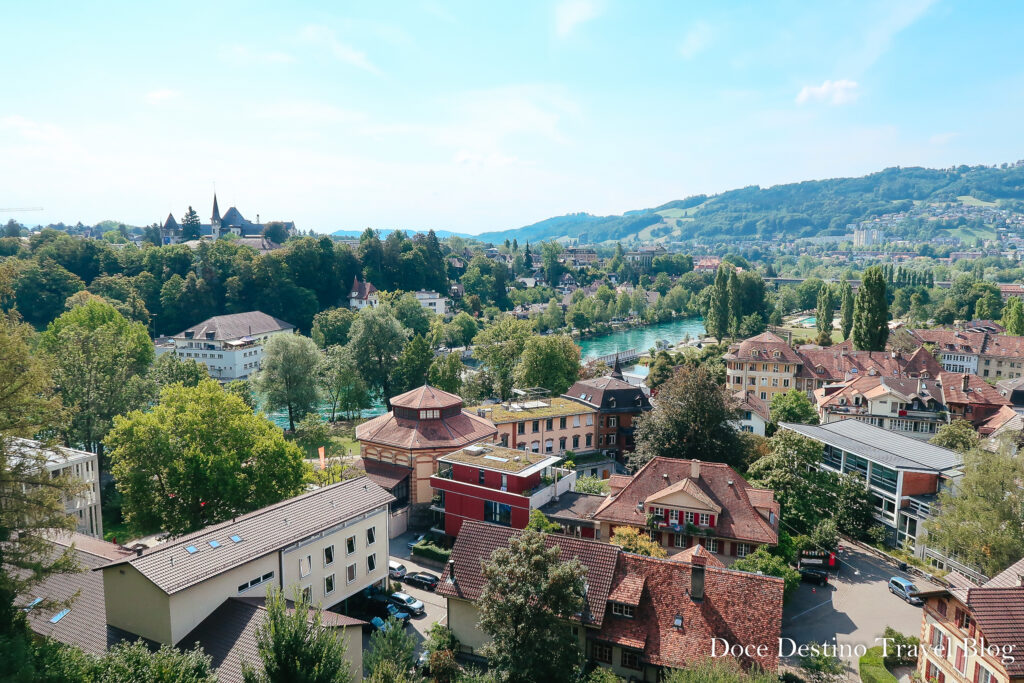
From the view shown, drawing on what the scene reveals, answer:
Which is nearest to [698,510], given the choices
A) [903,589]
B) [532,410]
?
[903,589]

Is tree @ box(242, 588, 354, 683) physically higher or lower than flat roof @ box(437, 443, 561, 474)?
higher

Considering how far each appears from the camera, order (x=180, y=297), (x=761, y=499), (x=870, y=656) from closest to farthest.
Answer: (x=870, y=656) < (x=761, y=499) < (x=180, y=297)

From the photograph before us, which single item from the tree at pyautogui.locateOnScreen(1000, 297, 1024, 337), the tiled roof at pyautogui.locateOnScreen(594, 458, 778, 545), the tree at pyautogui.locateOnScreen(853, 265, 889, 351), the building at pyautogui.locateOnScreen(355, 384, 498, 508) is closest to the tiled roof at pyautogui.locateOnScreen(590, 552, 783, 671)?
the tiled roof at pyautogui.locateOnScreen(594, 458, 778, 545)

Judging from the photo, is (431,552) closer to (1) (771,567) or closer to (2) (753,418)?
(1) (771,567)

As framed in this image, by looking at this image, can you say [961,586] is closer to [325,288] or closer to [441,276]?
[325,288]

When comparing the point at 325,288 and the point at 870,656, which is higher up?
the point at 325,288

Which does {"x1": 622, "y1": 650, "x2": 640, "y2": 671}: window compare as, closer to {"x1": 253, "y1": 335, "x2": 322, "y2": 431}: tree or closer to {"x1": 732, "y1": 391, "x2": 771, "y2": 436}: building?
{"x1": 732, "y1": 391, "x2": 771, "y2": 436}: building

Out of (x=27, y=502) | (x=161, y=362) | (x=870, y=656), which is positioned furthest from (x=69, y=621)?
(x=161, y=362)
